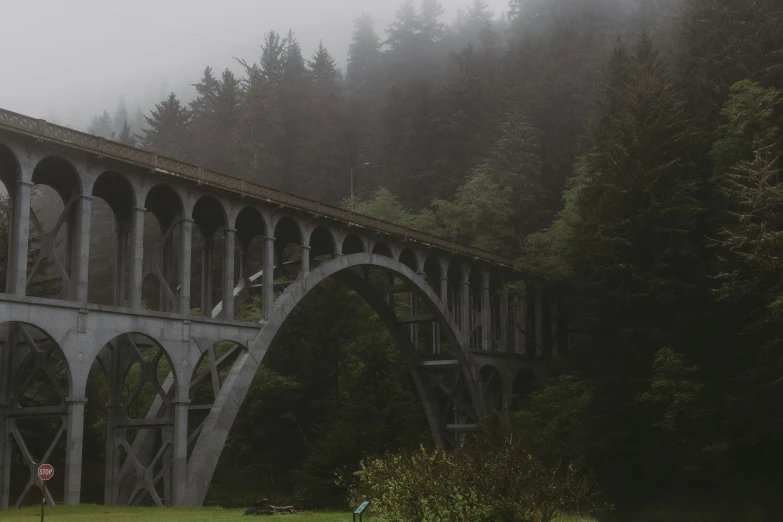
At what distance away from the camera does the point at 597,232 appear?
50.4m

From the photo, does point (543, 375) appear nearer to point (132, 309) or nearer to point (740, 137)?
point (740, 137)

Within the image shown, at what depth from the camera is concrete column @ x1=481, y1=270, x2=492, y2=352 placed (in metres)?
59.2

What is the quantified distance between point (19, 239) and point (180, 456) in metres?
10.3

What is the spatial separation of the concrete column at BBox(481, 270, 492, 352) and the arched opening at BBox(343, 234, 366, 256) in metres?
10.3

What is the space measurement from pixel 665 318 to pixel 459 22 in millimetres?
98214

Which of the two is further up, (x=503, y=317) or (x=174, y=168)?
(x=174, y=168)

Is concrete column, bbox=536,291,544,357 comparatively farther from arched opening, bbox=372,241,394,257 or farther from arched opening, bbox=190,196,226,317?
arched opening, bbox=190,196,226,317

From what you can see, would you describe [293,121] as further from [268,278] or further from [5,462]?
[5,462]

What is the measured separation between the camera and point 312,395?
66938 mm

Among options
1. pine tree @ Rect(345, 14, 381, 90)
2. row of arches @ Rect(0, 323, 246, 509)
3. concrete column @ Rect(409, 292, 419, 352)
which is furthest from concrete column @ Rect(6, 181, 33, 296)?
pine tree @ Rect(345, 14, 381, 90)

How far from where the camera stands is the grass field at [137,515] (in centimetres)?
2595

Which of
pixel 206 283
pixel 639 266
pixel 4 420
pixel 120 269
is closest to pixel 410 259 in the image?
pixel 639 266

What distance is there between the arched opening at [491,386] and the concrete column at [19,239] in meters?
34.3

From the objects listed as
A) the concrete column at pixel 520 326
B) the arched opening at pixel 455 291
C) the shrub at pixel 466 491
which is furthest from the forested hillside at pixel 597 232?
the shrub at pixel 466 491
